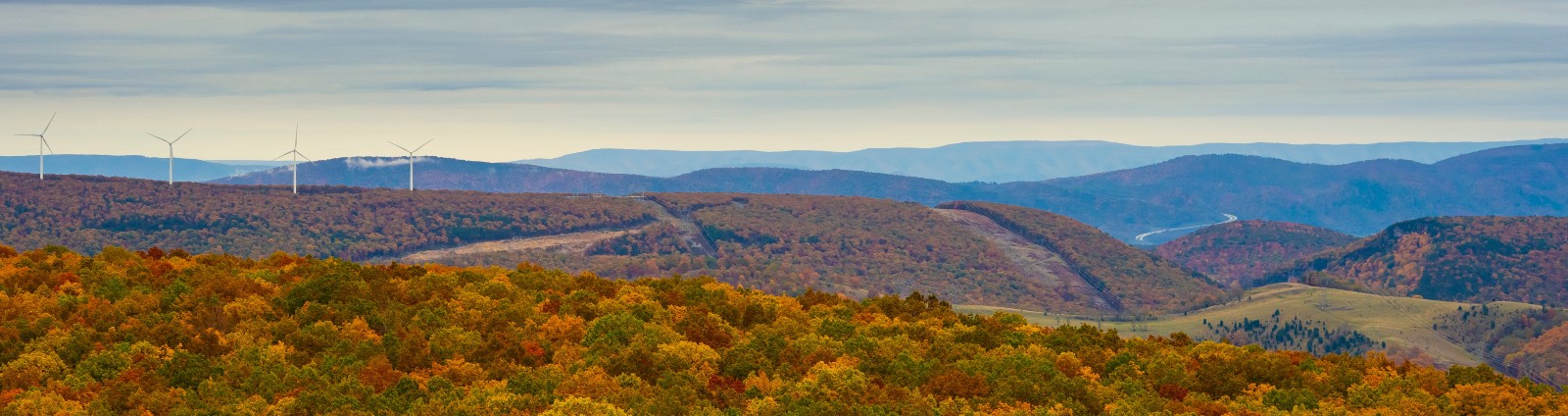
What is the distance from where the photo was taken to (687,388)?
4288 cm

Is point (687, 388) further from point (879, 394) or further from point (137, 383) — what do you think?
point (137, 383)

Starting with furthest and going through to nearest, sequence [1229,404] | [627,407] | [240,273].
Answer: [240,273] → [1229,404] → [627,407]

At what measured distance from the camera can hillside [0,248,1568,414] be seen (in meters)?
41.6

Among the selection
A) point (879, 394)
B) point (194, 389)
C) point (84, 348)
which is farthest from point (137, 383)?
point (879, 394)

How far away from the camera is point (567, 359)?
47.3m

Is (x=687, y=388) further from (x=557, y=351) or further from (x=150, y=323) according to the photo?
(x=150, y=323)

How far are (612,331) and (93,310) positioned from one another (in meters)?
17.8

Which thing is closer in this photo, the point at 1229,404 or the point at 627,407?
the point at 627,407

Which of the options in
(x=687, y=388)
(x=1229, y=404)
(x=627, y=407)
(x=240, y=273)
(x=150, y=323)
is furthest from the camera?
(x=240, y=273)

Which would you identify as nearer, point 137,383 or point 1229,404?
point 137,383

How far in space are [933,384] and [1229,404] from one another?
9.40 m

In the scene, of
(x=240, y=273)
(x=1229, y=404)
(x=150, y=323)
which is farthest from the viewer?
(x=240, y=273)

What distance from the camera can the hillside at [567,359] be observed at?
136 ft

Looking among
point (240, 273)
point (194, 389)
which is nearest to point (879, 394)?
point (194, 389)
